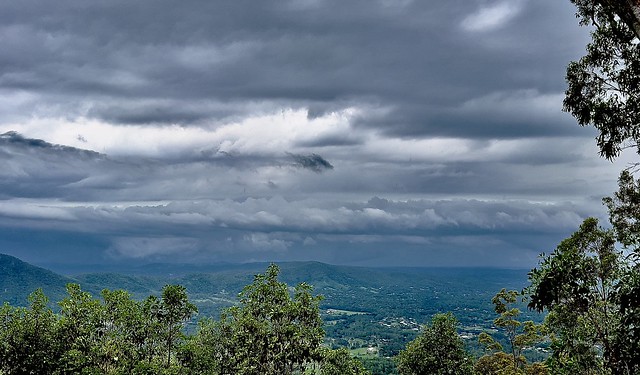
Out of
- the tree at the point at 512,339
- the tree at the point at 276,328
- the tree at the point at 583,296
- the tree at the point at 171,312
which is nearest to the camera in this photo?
the tree at the point at 583,296

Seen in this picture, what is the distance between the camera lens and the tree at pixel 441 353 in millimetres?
42375

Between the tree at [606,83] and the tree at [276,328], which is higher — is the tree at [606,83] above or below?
above

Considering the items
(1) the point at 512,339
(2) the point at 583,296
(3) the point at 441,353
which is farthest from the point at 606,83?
(1) the point at 512,339

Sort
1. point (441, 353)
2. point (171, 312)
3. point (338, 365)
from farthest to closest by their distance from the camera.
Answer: point (441, 353) < point (338, 365) < point (171, 312)

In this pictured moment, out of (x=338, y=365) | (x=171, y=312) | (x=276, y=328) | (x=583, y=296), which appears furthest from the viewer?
(x=338, y=365)

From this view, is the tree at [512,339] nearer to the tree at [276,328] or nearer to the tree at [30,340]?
the tree at [276,328]

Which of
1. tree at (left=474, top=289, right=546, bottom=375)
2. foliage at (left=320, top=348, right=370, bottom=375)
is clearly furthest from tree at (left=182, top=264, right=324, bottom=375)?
tree at (left=474, top=289, right=546, bottom=375)

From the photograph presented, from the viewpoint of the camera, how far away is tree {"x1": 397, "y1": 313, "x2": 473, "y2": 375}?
139 feet

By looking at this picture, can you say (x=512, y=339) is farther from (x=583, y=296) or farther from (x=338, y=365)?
(x=583, y=296)

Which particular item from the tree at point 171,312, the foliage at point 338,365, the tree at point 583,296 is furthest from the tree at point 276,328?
the tree at point 583,296

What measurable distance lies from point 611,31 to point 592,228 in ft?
45.3

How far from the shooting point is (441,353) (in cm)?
4312

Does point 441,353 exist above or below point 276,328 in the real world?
below

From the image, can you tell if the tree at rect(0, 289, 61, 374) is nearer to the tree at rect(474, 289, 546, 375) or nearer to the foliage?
the foliage
